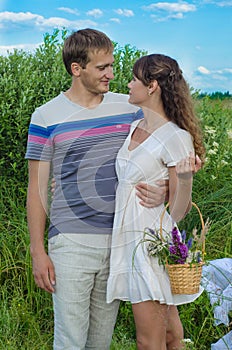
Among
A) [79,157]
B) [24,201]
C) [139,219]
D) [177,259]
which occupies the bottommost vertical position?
[24,201]

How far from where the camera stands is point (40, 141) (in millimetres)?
3291

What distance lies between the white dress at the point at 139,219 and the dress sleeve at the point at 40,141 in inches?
14.9

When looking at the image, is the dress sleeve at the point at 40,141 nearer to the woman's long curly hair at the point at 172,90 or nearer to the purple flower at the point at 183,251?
the woman's long curly hair at the point at 172,90

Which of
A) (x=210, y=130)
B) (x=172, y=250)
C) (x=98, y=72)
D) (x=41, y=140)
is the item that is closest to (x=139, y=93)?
(x=98, y=72)

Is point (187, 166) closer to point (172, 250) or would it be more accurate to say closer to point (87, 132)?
point (172, 250)

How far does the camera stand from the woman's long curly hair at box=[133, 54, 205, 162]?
10.7 ft

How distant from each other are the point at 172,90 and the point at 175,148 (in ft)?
1.13

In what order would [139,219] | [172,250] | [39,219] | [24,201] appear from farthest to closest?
[24,201]
[39,219]
[139,219]
[172,250]

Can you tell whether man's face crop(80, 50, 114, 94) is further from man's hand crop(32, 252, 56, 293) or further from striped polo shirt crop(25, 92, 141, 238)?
man's hand crop(32, 252, 56, 293)

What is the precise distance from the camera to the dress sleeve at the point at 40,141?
329 centimetres

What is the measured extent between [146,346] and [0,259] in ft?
7.37

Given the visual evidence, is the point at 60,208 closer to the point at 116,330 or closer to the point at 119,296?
the point at 119,296

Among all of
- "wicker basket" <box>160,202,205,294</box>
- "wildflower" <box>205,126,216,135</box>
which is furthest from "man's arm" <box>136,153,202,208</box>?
"wildflower" <box>205,126,216,135</box>

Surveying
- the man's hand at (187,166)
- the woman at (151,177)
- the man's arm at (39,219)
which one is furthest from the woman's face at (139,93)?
the man's arm at (39,219)
